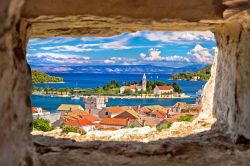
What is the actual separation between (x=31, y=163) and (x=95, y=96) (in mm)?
12124

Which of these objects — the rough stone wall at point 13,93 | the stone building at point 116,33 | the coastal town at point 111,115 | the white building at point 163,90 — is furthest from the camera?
the white building at point 163,90

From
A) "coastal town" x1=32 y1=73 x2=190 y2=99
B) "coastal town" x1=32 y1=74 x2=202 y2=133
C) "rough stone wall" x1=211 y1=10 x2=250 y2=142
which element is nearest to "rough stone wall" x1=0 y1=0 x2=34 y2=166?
"rough stone wall" x1=211 y1=10 x2=250 y2=142

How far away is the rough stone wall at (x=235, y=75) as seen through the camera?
4.46 meters

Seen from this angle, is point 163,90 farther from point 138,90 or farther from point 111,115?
point 111,115

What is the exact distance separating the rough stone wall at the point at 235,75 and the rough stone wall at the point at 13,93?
1.96m

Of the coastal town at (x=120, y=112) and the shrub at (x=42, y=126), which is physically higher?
the shrub at (x=42, y=126)

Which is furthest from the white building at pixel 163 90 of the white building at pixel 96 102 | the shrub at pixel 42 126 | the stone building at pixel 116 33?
the stone building at pixel 116 33

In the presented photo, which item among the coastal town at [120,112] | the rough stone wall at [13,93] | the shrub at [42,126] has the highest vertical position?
the rough stone wall at [13,93]

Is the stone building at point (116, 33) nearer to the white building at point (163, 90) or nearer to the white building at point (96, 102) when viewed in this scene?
the white building at point (96, 102)

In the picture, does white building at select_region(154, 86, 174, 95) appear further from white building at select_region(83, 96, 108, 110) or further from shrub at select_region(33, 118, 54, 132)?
shrub at select_region(33, 118, 54, 132)

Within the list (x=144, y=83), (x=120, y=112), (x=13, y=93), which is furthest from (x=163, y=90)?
(x=13, y=93)

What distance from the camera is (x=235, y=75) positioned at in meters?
4.70

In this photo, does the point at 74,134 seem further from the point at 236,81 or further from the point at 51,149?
the point at 236,81

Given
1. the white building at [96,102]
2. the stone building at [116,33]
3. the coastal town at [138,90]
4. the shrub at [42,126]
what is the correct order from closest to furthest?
the stone building at [116,33], the shrub at [42,126], the white building at [96,102], the coastal town at [138,90]
